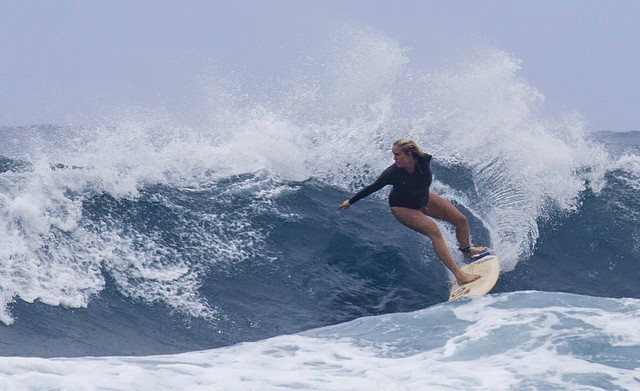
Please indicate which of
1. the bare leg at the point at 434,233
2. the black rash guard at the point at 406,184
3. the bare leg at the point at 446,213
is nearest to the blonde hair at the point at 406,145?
the black rash guard at the point at 406,184

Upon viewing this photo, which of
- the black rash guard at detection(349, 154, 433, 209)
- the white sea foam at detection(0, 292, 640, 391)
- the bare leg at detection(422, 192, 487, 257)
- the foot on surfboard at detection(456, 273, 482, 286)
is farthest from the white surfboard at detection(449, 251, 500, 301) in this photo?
the black rash guard at detection(349, 154, 433, 209)

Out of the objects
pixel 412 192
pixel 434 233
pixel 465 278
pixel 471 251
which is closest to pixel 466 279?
pixel 465 278

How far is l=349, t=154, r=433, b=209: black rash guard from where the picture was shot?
927 cm

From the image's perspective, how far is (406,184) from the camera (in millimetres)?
9344

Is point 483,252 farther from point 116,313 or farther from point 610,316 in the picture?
point 116,313

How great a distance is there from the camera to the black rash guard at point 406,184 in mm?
9273

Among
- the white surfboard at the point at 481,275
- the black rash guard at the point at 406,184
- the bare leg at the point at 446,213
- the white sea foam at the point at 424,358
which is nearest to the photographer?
the white sea foam at the point at 424,358

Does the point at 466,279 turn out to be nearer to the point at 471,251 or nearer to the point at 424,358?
the point at 471,251

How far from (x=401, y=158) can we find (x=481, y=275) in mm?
1506

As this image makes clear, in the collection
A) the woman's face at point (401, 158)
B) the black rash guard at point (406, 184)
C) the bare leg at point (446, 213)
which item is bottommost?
the bare leg at point (446, 213)

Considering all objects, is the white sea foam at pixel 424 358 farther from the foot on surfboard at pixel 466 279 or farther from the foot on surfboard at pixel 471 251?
the foot on surfboard at pixel 471 251

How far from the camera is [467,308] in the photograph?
8.25m

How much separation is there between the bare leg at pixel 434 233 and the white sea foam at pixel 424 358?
0.78 metres

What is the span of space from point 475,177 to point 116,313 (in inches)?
239
